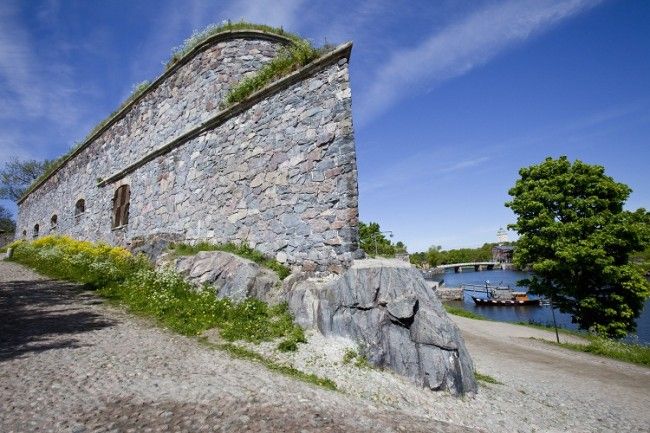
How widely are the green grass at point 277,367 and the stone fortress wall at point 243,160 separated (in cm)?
248

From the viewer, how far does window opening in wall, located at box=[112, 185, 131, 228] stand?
1398 cm

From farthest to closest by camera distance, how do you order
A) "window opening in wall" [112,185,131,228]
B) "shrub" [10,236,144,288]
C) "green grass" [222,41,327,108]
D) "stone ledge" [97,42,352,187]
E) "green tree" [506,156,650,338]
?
"green tree" [506,156,650,338] → "window opening in wall" [112,185,131,228] → "shrub" [10,236,144,288] → "green grass" [222,41,327,108] → "stone ledge" [97,42,352,187]

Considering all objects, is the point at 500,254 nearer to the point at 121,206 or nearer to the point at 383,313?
the point at 121,206

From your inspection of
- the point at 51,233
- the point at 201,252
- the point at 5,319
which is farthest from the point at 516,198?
the point at 51,233

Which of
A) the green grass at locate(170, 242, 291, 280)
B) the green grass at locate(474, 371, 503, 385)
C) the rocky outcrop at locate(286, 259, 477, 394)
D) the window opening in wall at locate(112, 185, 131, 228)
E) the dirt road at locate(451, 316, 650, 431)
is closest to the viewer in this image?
the rocky outcrop at locate(286, 259, 477, 394)

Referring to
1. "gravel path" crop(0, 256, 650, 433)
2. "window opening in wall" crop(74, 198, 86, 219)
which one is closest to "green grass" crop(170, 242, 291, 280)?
"gravel path" crop(0, 256, 650, 433)

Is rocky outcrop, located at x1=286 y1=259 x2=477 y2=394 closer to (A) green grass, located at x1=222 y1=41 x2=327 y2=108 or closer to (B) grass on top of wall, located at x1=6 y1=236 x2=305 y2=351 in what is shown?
(B) grass on top of wall, located at x1=6 y1=236 x2=305 y2=351

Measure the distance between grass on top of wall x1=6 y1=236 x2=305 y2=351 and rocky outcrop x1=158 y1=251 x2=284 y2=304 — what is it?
185 mm

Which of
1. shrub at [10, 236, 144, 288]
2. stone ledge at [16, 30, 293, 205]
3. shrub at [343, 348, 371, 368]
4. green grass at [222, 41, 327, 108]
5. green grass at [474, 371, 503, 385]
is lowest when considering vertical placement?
green grass at [474, 371, 503, 385]

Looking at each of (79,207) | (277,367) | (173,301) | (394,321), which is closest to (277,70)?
(173,301)

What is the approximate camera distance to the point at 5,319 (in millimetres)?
6488

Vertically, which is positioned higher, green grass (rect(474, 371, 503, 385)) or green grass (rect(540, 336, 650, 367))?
green grass (rect(474, 371, 503, 385))

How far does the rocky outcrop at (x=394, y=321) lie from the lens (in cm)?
569

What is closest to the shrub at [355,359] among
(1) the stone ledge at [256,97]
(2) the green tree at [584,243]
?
(1) the stone ledge at [256,97]
